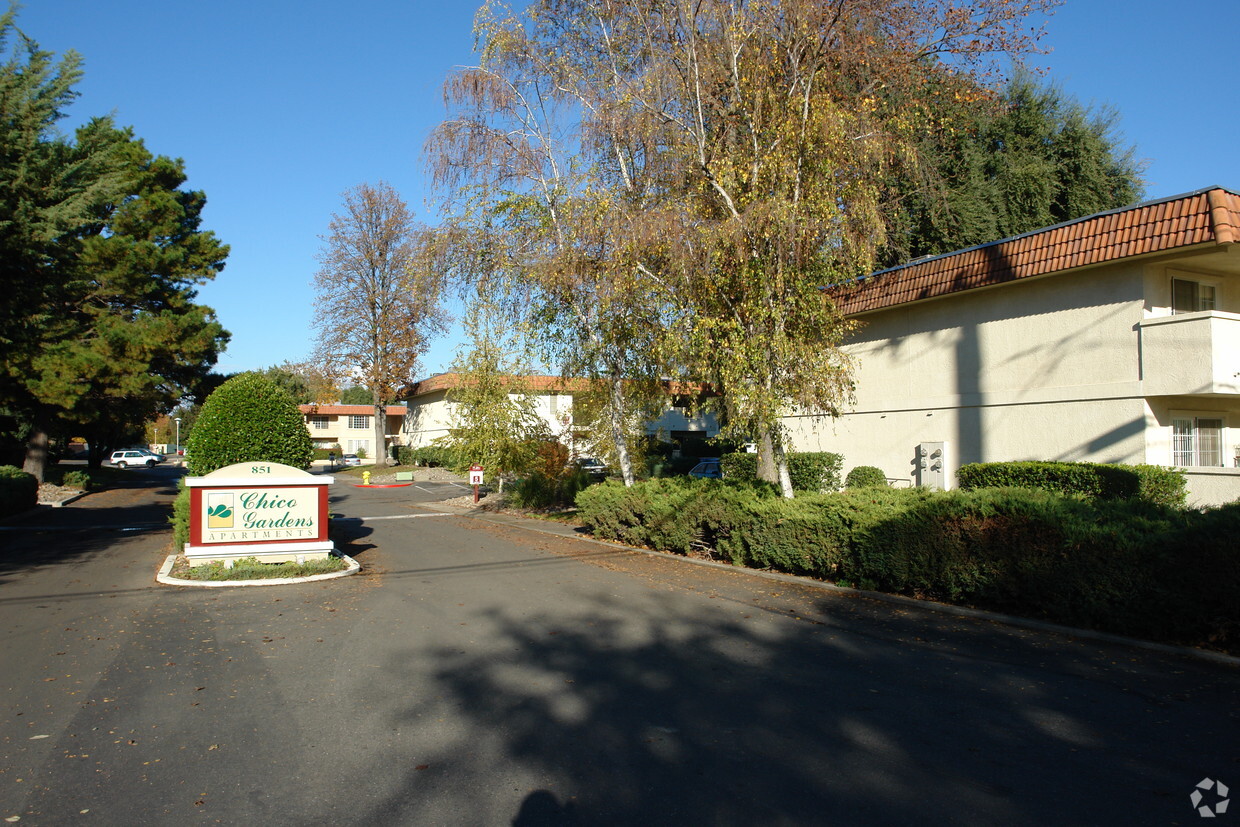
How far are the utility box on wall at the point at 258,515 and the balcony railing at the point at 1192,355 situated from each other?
1497 cm

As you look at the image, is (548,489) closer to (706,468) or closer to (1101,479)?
(706,468)

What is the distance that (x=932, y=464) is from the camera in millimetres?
17828

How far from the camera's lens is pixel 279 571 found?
12.5 metres

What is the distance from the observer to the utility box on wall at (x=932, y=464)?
58.4ft

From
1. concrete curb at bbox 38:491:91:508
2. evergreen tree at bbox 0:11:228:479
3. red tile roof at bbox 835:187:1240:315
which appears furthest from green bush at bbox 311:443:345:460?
red tile roof at bbox 835:187:1240:315

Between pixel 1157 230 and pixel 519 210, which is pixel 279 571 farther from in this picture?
pixel 1157 230

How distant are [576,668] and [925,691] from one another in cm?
294

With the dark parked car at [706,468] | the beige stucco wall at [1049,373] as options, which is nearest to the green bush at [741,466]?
the beige stucco wall at [1049,373]

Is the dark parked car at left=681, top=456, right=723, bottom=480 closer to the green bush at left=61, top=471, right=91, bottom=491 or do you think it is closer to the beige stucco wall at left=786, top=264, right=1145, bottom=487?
the beige stucco wall at left=786, top=264, right=1145, bottom=487

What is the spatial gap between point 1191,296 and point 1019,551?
1095cm

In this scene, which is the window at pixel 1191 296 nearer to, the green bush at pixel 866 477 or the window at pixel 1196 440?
the window at pixel 1196 440

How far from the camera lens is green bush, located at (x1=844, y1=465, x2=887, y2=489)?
805 inches

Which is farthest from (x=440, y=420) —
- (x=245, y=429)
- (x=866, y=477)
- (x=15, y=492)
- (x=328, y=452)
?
(x=245, y=429)

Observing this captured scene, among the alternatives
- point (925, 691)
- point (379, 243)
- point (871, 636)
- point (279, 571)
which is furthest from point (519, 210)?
point (379, 243)
